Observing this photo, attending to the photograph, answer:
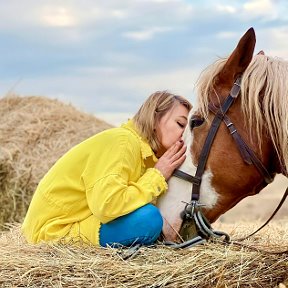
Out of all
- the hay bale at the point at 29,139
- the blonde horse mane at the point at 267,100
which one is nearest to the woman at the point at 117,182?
the blonde horse mane at the point at 267,100

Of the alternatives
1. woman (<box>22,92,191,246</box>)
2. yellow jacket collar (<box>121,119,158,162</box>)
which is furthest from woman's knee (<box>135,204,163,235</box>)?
yellow jacket collar (<box>121,119,158,162</box>)

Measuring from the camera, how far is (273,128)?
3.34m

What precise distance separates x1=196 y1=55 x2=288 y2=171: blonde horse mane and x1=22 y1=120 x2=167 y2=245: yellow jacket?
46 centimetres

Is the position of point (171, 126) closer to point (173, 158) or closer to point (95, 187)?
point (173, 158)

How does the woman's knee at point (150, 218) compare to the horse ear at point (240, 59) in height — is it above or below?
below

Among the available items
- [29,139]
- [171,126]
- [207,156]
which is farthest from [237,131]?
[29,139]

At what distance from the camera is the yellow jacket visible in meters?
3.49

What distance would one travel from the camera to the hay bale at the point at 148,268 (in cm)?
327

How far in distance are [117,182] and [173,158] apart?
30 cm

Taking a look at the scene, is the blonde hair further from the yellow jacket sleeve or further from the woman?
the yellow jacket sleeve

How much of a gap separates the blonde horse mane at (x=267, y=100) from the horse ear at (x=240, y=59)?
35mm

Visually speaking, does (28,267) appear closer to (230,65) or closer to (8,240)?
(8,240)


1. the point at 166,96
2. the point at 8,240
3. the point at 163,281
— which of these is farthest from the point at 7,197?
the point at 163,281

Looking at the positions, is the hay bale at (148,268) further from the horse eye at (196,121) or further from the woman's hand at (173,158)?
the horse eye at (196,121)
